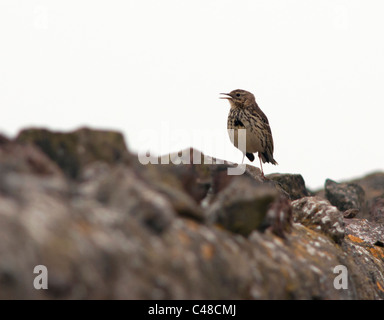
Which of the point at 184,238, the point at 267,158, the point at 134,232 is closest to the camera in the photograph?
the point at 134,232

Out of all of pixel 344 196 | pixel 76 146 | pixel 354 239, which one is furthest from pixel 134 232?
pixel 344 196

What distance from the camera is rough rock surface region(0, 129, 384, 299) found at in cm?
373

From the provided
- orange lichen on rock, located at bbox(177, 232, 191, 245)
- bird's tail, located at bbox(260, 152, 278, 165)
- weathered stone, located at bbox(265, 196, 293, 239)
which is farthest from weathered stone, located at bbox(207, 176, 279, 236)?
bird's tail, located at bbox(260, 152, 278, 165)

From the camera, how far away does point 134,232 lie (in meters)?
4.34

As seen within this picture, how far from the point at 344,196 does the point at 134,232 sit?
36.7ft

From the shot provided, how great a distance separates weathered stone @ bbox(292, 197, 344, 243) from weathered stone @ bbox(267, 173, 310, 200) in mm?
3957

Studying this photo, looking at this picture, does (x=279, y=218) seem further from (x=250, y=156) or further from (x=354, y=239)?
(x=250, y=156)

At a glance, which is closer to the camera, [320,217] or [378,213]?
[320,217]

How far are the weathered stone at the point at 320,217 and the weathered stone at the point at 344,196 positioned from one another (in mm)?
5707

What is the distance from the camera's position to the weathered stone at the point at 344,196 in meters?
14.4
